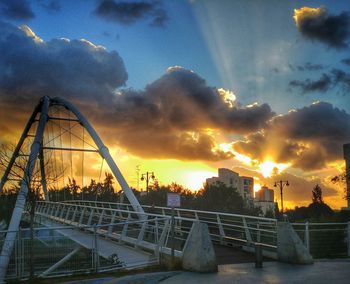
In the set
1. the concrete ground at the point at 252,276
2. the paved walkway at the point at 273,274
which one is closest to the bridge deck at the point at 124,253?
the concrete ground at the point at 252,276

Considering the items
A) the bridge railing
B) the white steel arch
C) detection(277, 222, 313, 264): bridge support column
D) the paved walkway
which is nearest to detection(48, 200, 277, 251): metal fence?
the bridge railing

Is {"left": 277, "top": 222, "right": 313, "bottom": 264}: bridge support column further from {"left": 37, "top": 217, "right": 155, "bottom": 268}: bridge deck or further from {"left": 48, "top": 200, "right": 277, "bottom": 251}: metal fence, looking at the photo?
Result: {"left": 37, "top": 217, "right": 155, "bottom": 268}: bridge deck

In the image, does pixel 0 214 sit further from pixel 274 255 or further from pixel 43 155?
pixel 274 255

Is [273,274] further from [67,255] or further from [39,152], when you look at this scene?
[39,152]

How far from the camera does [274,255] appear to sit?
1686 cm

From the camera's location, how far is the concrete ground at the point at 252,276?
487 inches

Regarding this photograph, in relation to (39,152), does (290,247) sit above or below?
below

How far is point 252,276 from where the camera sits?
43.4 feet

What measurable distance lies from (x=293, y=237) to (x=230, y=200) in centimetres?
7716

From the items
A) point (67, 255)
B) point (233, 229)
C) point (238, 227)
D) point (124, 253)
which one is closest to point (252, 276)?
point (233, 229)

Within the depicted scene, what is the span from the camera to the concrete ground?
1236cm

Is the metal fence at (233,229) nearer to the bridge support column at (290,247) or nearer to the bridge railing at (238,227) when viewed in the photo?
the bridge railing at (238,227)

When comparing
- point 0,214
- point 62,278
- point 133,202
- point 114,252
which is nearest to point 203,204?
point 0,214

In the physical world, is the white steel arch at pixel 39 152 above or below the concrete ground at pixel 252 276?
above
